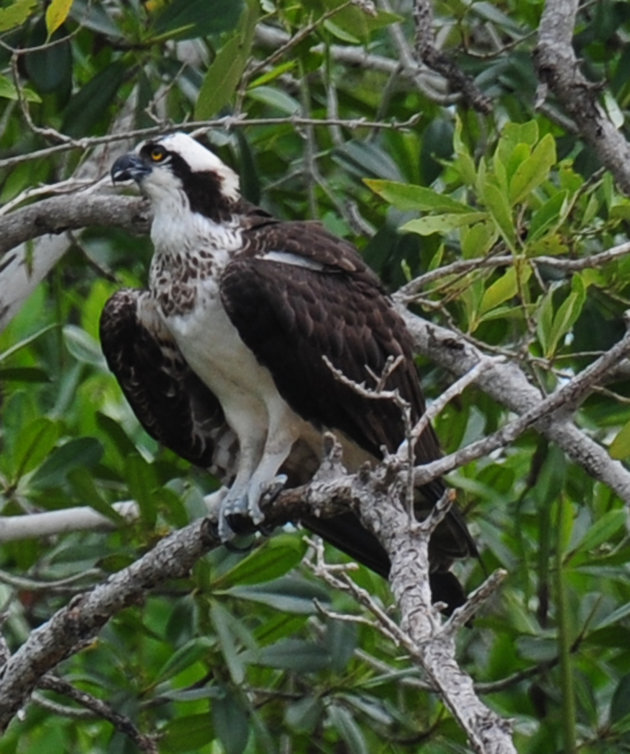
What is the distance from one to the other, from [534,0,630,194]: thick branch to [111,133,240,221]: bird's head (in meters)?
0.87

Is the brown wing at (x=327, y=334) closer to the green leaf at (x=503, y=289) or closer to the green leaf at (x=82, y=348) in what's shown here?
the green leaf at (x=503, y=289)

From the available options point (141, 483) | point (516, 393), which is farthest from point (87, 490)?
point (516, 393)

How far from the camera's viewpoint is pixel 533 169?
11.5ft

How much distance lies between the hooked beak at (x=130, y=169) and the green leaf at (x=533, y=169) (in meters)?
1.07

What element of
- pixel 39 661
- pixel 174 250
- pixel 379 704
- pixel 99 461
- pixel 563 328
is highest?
pixel 174 250

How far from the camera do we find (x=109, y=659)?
4438 millimetres

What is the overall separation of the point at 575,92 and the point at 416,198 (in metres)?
0.46

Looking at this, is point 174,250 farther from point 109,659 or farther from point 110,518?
point 109,659

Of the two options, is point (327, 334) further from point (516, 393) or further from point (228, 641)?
point (228, 641)

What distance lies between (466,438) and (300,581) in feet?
2.07

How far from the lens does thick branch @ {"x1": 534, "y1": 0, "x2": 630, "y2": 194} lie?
3.82 meters

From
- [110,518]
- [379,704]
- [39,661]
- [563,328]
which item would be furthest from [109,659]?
[563,328]

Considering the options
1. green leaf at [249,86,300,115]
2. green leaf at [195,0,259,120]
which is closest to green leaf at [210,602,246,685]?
green leaf at [195,0,259,120]

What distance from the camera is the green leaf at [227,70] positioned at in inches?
152
